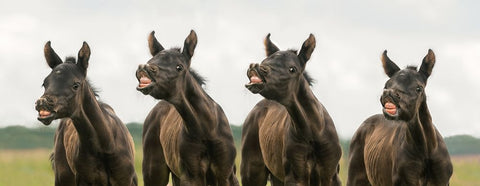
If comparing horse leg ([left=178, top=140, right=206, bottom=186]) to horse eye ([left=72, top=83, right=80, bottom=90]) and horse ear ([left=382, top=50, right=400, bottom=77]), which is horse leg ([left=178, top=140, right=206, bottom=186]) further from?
horse ear ([left=382, top=50, right=400, bottom=77])

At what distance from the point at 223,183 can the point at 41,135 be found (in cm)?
1551

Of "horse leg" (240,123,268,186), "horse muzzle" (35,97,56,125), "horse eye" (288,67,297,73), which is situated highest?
"horse eye" (288,67,297,73)

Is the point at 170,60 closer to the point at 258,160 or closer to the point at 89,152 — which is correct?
the point at 89,152

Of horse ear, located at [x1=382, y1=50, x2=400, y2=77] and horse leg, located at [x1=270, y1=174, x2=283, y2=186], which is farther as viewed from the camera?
horse leg, located at [x1=270, y1=174, x2=283, y2=186]

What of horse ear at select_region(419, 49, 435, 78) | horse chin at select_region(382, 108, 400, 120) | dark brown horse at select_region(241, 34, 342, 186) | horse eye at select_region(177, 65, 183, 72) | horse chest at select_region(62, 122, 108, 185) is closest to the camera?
horse chin at select_region(382, 108, 400, 120)

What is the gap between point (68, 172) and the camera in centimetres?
1638

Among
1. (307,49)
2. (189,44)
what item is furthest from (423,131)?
(189,44)

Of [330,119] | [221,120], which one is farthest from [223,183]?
[330,119]

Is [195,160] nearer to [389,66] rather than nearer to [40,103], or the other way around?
[40,103]

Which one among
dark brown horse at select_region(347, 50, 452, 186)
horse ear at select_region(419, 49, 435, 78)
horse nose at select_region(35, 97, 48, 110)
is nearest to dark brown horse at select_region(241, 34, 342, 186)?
dark brown horse at select_region(347, 50, 452, 186)

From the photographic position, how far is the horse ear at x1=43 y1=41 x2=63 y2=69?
49.9ft

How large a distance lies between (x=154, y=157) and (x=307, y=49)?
4.15 metres

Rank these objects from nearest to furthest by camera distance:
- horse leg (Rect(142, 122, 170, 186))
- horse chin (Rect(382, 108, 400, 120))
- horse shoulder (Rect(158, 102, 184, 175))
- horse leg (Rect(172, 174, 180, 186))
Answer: horse chin (Rect(382, 108, 400, 120)), horse shoulder (Rect(158, 102, 184, 175)), horse leg (Rect(172, 174, 180, 186)), horse leg (Rect(142, 122, 170, 186))

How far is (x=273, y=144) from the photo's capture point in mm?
16547
